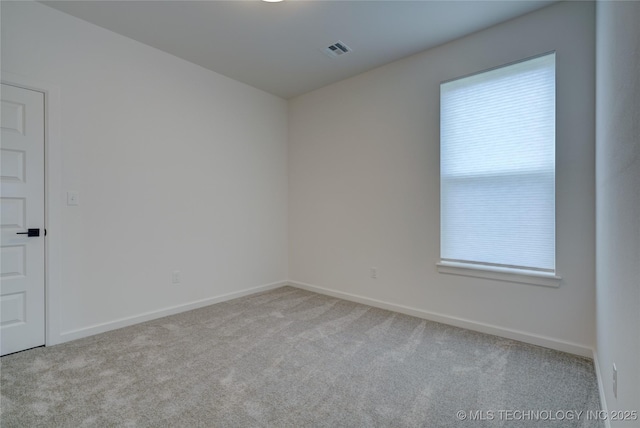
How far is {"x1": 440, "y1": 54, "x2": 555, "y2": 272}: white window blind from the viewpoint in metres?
2.53

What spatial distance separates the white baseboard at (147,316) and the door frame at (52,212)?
0.11 m

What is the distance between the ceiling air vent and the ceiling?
55 mm

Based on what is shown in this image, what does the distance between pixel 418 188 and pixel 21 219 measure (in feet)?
12.0

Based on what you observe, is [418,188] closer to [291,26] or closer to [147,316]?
[291,26]

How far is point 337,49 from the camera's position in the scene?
318 cm

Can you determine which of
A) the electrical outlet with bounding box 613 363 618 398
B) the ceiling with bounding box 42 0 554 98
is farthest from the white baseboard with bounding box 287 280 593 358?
the ceiling with bounding box 42 0 554 98

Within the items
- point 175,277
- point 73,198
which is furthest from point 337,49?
point 175,277

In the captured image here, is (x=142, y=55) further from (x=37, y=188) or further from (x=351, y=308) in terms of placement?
(x=351, y=308)

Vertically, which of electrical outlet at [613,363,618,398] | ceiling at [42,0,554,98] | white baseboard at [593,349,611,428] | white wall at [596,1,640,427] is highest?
ceiling at [42,0,554,98]

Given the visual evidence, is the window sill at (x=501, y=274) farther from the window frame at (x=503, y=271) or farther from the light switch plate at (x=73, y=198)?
the light switch plate at (x=73, y=198)

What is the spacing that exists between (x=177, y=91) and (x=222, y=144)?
0.76m

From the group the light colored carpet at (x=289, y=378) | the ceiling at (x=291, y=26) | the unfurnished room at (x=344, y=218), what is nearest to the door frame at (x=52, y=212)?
the unfurnished room at (x=344, y=218)

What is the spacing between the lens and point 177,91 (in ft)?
11.1

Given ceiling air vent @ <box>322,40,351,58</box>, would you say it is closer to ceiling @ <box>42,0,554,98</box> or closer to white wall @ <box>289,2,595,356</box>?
ceiling @ <box>42,0,554,98</box>
